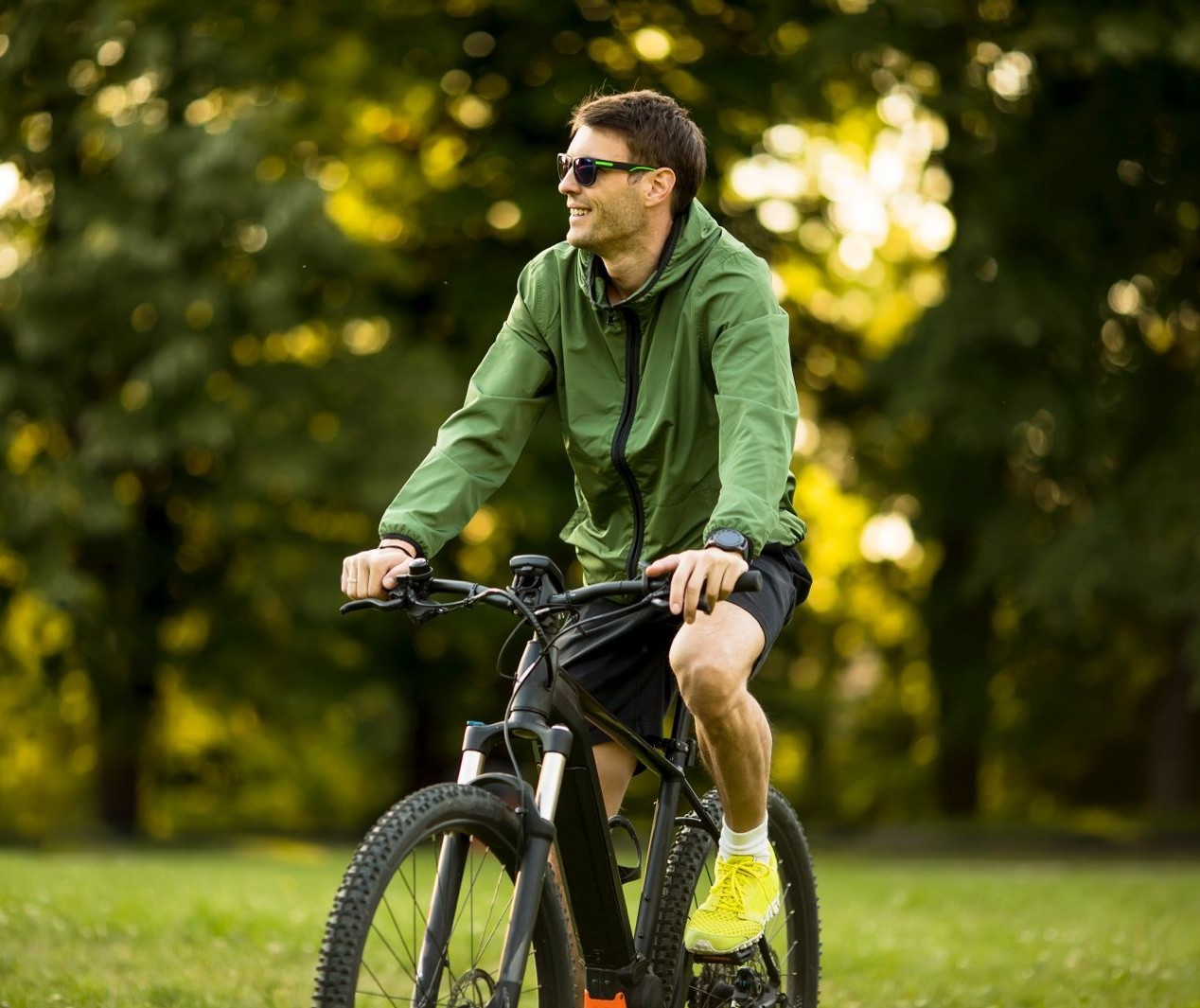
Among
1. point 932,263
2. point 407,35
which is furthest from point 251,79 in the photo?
point 932,263

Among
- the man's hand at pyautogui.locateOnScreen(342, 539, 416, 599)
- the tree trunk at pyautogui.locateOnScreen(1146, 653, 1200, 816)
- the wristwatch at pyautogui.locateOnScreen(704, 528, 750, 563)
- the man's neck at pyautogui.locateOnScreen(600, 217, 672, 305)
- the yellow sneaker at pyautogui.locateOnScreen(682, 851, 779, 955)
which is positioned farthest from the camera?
the tree trunk at pyautogui.locateOnScreen(1146, 653, 1200, 816)

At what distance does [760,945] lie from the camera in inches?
164

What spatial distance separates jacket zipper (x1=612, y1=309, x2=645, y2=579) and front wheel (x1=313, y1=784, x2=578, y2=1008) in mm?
789

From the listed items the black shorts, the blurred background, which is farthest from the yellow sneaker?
the blurred background

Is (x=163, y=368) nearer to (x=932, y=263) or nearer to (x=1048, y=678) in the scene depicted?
(x=932, y=263)

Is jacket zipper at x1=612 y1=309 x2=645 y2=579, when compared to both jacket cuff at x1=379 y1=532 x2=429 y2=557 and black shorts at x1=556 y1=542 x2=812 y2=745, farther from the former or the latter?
jacket cuff at x1=379 y1=532 x2=429 y2=557

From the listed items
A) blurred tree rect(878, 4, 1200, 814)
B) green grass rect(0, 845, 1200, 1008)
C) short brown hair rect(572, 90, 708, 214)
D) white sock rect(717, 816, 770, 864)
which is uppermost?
blurred tree rect(878, 4, 1200, 814)

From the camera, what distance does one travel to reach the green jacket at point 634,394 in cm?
357

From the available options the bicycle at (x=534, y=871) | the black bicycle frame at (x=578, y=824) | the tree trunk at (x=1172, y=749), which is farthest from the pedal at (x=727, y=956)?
the tree trunk at (x=1172, y=749)

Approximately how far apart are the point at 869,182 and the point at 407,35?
16.5 feet

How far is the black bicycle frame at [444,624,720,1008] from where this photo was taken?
3.21 metres

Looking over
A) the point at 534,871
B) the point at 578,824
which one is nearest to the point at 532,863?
the point at 534,871

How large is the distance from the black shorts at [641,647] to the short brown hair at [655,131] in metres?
0.83

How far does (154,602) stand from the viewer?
16.5m
